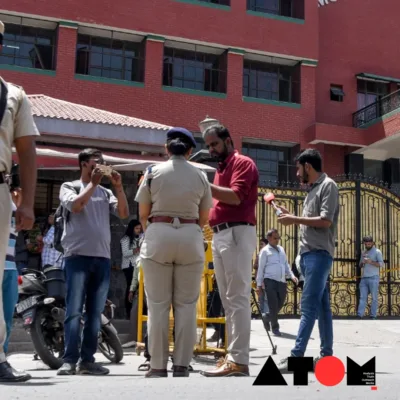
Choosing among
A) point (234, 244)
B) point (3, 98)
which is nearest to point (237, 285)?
point (234, 244)

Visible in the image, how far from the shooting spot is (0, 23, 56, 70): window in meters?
20.7

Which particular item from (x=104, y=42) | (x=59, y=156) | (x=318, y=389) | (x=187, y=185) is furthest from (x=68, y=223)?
(x=104, y=42)

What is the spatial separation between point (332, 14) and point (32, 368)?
21.7 metres

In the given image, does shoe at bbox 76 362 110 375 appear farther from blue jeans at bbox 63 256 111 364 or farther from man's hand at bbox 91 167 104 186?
man's hand at bbox 91 167 104 186

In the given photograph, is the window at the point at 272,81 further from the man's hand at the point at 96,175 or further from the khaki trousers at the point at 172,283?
the khaki trousers at the point at 172,283

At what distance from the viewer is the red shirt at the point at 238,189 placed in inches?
210

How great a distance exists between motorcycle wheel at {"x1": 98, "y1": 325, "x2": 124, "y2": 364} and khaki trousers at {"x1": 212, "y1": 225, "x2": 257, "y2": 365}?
2007mm

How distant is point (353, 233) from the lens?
50.4 ft

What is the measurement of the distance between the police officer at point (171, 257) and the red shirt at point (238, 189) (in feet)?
1.25

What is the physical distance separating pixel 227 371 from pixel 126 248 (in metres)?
5.39

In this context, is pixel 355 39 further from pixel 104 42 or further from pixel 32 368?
pixel 32 368

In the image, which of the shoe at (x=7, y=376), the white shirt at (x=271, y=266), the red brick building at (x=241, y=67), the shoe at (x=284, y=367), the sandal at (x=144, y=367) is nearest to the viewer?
the shoe at (x=7, y=376)

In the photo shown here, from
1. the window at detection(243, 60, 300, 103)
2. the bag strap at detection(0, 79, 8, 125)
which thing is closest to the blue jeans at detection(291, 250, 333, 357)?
the bag strap at detection(0, 79, 8, 125)

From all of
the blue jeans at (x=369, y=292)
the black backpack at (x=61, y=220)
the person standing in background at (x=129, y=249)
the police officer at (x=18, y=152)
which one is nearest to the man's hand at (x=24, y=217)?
the police officer at (x=18, y=152)
